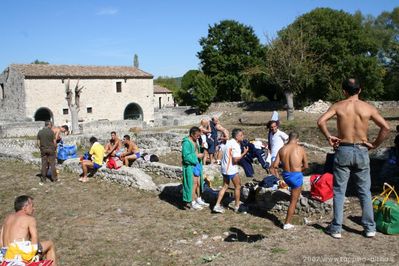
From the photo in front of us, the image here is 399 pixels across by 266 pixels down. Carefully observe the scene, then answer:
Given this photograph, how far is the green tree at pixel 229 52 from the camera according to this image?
150 feet

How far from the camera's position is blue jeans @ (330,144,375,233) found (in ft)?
16.5

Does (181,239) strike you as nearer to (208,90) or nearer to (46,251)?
(46,251)

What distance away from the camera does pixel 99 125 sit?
28312mm

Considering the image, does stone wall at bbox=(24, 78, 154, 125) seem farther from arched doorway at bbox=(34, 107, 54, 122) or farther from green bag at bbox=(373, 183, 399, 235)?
green bag at bbox=(373, 183, 399, 235)

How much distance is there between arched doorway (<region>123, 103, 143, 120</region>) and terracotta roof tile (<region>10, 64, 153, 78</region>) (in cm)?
370

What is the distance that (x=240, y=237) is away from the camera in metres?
6.54

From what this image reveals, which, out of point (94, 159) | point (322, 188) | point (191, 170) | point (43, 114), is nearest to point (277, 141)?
point (191, 170)

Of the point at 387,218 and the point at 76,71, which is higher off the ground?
the point at 76,71

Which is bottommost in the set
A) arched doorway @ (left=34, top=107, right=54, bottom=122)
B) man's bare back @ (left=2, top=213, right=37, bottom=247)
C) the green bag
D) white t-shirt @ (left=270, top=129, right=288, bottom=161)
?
the green bag

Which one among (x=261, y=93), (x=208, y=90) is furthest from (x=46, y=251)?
(x=261, y=93)

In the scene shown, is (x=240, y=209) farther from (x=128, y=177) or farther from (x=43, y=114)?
(x=43, y=114)

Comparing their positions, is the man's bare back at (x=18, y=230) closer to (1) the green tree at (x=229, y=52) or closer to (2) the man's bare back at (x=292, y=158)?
(2) the man's bare back at (x=292, y=158)

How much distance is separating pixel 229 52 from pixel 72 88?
18.7 metres

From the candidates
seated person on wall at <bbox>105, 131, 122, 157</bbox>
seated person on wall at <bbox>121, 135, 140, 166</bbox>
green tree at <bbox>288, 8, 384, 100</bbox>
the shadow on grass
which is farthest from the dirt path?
green tree at <bbox>288, 8, 384, 100</bbox>
